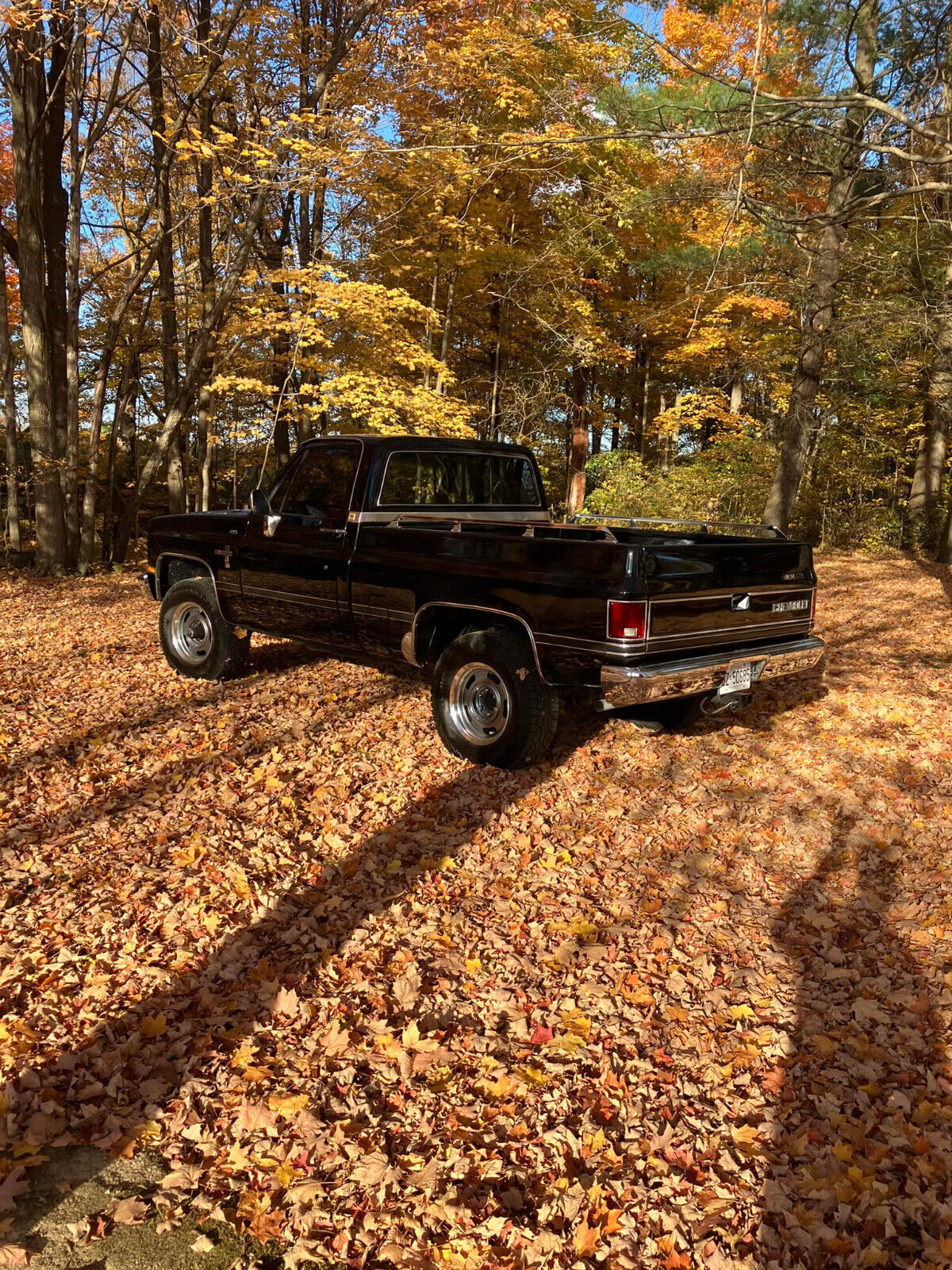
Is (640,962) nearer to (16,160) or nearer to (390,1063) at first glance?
(390,1063)

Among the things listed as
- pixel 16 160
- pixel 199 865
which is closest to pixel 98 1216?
pixel 199 865

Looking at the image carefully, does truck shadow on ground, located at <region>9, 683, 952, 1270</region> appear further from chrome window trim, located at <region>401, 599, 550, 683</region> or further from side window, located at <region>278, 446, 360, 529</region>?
side window, located at <region>278, 446, 360, 529</region>

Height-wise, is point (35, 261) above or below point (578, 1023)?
above

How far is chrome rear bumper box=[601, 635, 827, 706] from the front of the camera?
14.3ft

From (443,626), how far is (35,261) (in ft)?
38.1

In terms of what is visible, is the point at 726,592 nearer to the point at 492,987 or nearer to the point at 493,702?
the point at 493,702

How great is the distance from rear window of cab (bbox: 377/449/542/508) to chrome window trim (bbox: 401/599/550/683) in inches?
40.4

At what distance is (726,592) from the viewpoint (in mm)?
4910

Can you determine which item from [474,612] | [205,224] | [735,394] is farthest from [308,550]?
[735,394]

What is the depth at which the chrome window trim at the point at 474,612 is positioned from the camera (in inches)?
190

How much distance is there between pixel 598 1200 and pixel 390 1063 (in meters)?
0.84

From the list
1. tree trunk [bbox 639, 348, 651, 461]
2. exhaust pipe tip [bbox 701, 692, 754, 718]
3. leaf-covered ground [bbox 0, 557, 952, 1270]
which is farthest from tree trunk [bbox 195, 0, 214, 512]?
tree trunk [bbox 639, 348, 651, 461]

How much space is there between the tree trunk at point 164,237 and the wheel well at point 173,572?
8.15 meters

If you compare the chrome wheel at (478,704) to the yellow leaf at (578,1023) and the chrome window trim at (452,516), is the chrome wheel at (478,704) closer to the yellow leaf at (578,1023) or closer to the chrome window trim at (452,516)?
the chrome window trim at (452,516)
